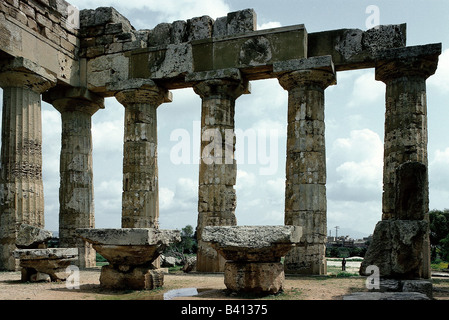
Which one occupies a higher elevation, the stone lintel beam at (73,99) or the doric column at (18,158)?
the stone lintel beam at (73,99)

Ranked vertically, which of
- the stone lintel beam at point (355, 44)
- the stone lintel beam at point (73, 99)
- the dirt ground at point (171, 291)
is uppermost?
the stone lintel beam at point (355, 44)

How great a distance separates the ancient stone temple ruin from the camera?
1530 cm

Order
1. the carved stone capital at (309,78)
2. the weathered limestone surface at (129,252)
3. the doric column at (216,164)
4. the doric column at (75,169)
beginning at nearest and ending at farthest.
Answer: the weathered limestone surface at (129,252) < the carved stone capital at (309,78) < the doric column at (216,164) < the doric column at (75,169)

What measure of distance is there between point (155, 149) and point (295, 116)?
202 inches

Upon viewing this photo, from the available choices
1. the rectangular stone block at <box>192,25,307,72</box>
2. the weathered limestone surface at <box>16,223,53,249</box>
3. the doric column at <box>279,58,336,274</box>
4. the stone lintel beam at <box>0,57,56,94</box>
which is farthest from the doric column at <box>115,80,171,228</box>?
the weathered limestone surface at <box>16,223,53,249</box>

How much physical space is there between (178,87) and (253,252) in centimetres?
1010

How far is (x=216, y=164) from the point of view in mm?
16516

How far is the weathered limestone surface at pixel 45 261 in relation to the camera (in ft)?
38.5

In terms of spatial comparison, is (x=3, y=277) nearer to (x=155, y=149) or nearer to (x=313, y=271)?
(x=155, y=149)

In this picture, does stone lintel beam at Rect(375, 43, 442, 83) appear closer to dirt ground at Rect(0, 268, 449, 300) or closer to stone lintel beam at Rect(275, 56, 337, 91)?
stone lintel beam at Rect(275, 56, 337, 91)

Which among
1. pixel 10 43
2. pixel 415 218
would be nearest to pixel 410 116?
pixel 415 218

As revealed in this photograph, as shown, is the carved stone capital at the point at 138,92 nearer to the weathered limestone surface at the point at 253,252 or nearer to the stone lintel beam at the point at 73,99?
the stone lintel beam at the point at 73,99

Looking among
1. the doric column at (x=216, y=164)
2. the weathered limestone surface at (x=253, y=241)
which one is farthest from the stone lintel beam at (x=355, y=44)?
the weathered limestone surface at (x=253, y=241)

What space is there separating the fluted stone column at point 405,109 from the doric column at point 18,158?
10522mm
